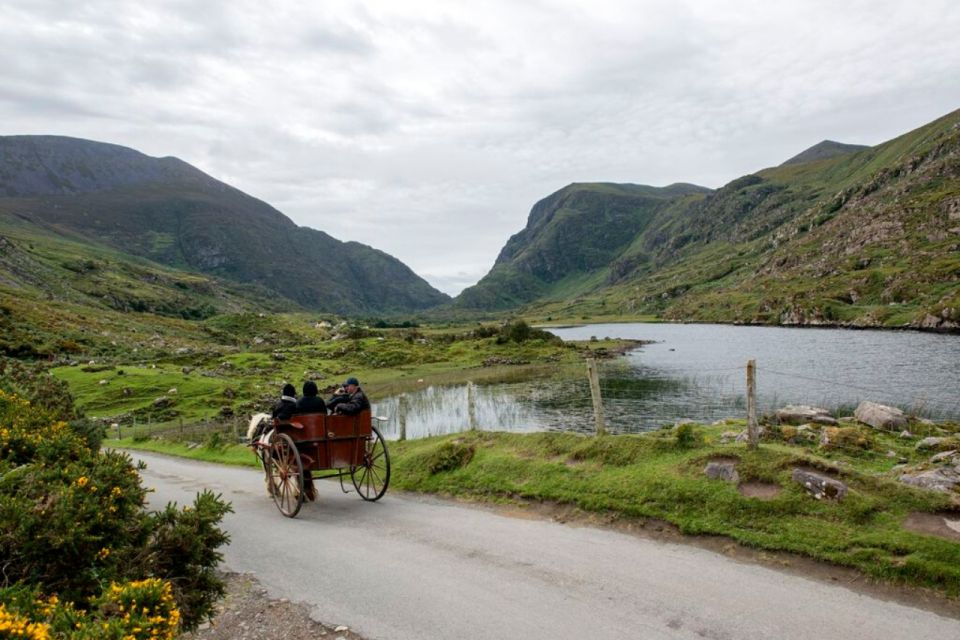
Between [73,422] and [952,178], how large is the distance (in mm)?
200400

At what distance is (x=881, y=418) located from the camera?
66.0 ft

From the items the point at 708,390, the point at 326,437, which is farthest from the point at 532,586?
the point at 708,390

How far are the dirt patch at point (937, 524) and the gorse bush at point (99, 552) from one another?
10.3 m

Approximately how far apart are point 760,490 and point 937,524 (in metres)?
2.59

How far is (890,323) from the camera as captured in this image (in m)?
89.7

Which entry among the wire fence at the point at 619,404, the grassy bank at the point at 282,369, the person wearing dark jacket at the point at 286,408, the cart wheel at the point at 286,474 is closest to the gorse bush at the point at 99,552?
the cart wheel at the point at 286,474

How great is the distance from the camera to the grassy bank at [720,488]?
326 inches

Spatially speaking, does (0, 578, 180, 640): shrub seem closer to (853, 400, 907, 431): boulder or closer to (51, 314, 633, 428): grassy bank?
(853, 400, 907, 431): boulder

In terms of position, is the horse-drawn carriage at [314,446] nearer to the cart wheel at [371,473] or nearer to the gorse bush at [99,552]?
the cart wheel at [371,473]

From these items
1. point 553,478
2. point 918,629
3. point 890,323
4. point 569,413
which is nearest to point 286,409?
point 553,478

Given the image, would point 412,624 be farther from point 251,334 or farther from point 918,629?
point 251,334

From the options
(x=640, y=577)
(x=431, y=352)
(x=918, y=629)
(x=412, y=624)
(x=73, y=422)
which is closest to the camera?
(x=918, y=629)

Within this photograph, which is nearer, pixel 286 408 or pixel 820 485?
pixel 820 485

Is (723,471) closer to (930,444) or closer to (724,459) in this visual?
(724,459)
